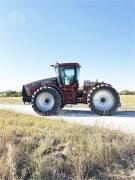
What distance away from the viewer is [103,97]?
17.6m

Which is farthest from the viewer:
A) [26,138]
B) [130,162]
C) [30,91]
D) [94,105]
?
[30,91]

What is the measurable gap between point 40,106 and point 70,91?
169 centimetres

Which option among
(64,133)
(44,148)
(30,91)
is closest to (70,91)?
(30,91)

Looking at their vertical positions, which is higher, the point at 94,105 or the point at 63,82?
the point at 63,82

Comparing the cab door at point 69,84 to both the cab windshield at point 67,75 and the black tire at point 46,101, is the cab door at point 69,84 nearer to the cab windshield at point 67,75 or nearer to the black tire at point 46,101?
the cab windshield at point 67,75

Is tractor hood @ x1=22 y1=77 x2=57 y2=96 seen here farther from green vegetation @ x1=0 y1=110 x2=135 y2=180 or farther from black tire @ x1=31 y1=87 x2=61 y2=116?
green vegetation @ x1=0 y1=110 x2=135 y2=180

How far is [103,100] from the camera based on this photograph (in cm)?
1766

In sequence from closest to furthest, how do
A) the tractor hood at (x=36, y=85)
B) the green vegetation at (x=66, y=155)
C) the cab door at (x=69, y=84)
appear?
1. the green vegetation at (x=66, y=155)
2. the cab door at (x=69, y=84)
3. the tractor hood at (x=36, y=85)

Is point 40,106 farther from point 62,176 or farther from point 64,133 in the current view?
point 62,176

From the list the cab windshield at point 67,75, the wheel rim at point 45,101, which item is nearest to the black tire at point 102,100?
the cab windshield at point 67,75

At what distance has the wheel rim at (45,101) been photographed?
703 inches

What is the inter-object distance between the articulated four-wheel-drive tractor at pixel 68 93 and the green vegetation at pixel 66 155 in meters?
8.05

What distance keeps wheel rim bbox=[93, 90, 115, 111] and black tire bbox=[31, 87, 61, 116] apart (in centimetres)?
181

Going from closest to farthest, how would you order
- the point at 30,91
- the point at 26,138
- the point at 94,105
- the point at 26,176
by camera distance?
the point at 26,176 → the point at 26,138 → the point at 94,105 → the point at 30,91
